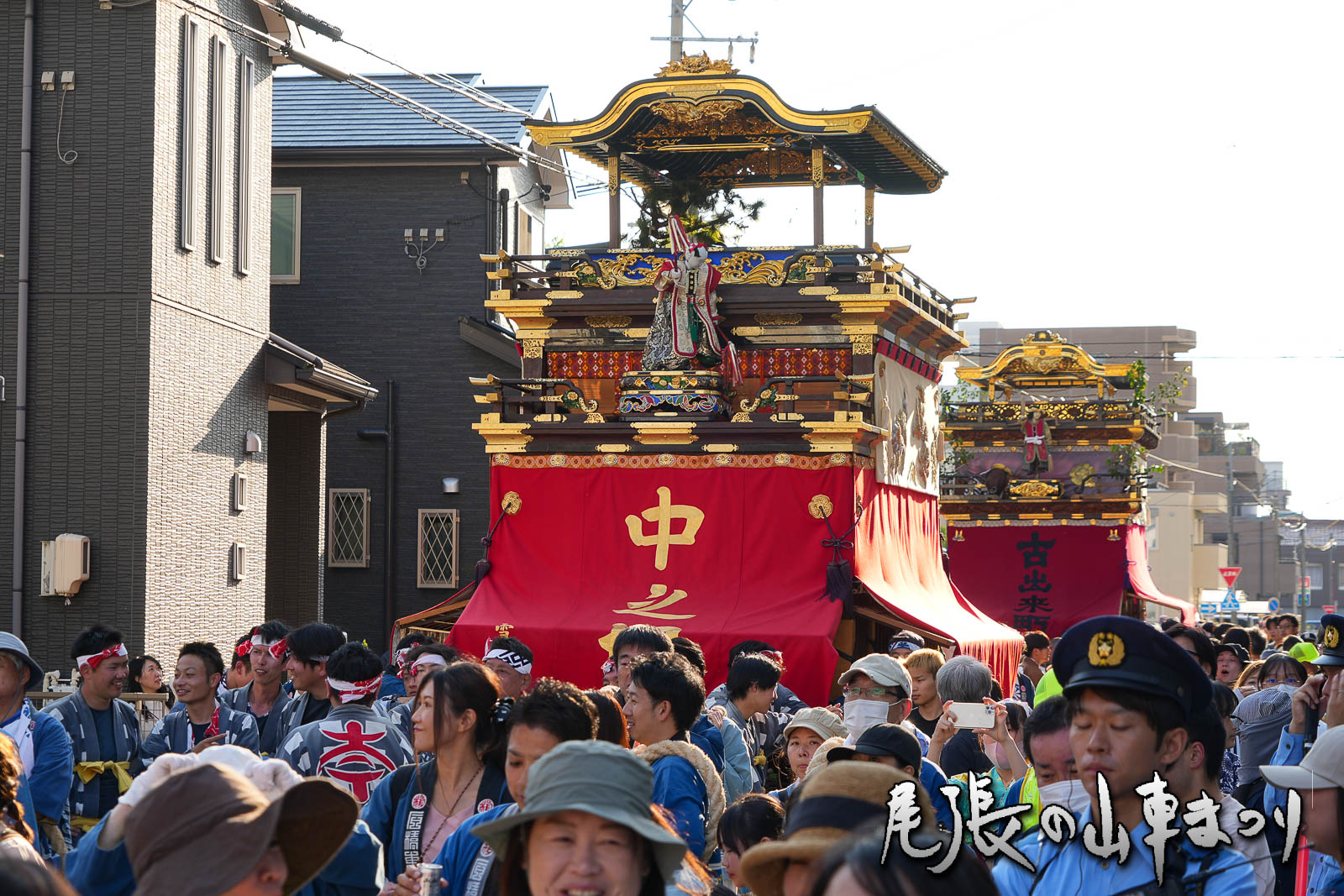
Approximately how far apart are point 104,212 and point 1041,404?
19.0 m

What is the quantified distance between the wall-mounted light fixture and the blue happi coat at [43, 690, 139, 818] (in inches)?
646

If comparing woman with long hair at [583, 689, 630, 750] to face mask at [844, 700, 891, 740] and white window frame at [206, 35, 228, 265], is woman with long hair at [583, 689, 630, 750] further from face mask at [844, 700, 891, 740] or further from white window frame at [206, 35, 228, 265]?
white window frame at [206, 35, 228, 265]

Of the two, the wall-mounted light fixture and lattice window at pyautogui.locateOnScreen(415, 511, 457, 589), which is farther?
the wall-mounted light fixture

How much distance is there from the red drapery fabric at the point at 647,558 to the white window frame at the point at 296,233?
9.09 m

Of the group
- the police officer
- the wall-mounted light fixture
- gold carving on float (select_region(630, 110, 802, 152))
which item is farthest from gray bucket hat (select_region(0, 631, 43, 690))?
the wall-mounted light fixture

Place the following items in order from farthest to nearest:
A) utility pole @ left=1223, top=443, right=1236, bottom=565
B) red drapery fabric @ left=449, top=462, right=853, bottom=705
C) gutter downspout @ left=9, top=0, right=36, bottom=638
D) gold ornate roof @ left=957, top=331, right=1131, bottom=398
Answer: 1. utility pole @ left=1223, top=443, right=1236, bottom=565
2. gold ornate roof @ left=957, top=331, right=1131, bottom=398
3. gutter downspout @ left=9, top=0, right=36, bottom=638
4. red drapery fabric @ left=449, top=462, right=853, bottom=705

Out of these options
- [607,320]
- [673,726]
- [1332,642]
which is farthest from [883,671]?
[607,320]

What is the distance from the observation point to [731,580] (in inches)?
639

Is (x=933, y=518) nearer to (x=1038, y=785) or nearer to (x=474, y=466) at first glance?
(x=474, y=466)

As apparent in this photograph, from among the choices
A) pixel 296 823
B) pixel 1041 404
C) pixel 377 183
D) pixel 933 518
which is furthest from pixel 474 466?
pixel 296 823

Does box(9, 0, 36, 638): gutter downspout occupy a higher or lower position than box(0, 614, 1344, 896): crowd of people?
higher

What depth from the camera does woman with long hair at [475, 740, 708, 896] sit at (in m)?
3.48

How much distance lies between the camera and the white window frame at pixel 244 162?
19.0m

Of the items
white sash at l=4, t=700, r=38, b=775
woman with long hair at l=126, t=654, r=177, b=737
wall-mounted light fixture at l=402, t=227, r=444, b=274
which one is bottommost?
woman with long hair at l=126, t=654, r=177, b=737
